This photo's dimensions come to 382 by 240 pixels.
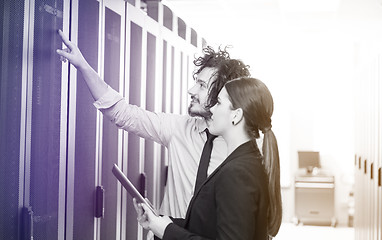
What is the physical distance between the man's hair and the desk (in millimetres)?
4684

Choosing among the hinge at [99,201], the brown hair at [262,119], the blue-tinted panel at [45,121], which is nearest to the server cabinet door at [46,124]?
the blue-tinted panel at [45,121]

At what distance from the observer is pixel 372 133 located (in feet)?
12.5

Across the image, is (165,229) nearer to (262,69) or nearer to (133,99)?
(133,99)

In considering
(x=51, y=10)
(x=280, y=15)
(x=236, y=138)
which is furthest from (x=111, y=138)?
(x=280, y=15)

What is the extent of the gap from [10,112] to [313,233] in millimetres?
5489

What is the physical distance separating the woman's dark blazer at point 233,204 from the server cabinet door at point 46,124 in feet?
1.36

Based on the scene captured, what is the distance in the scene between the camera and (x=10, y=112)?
55.7 inches

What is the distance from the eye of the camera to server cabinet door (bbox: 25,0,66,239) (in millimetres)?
1533

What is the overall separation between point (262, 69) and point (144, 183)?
476cm

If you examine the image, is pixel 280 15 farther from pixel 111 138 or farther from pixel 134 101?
pixel 111 138

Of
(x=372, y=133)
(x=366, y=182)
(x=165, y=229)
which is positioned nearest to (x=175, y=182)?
(x=165, y=229)

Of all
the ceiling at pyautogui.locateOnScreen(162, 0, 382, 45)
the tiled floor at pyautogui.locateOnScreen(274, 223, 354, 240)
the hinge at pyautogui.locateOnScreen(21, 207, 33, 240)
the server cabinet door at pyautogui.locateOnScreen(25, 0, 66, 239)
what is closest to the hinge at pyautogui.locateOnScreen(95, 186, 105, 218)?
the server cabinet door at pyautogui.locateOnScreen(25, 0, 66, 239)

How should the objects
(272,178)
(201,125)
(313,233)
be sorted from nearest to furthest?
(272,178), (201,125), (313,233)

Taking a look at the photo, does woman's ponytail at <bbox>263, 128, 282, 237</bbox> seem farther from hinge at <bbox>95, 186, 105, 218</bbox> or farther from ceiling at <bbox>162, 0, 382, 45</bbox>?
ceiling at <bbox>162, 0, 382, 45</bbox>
